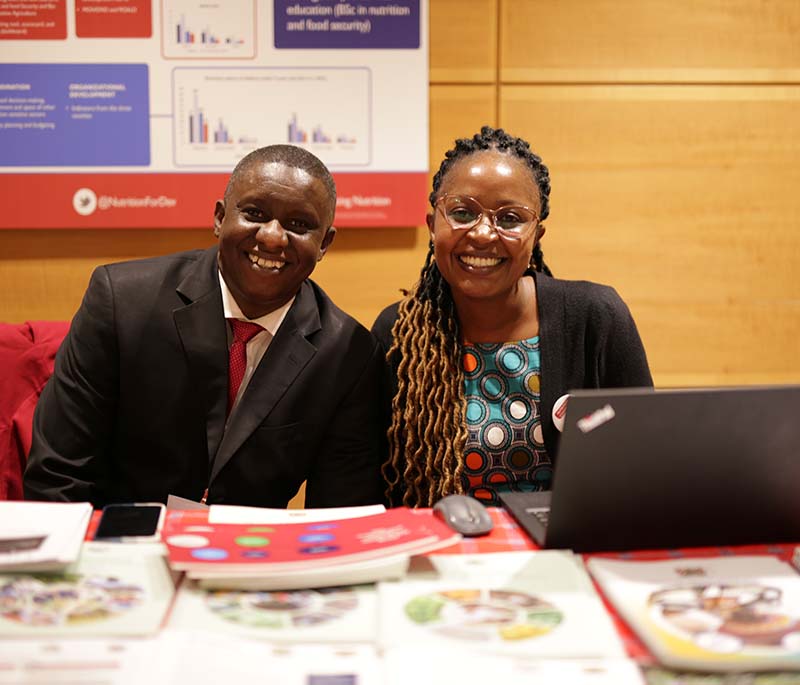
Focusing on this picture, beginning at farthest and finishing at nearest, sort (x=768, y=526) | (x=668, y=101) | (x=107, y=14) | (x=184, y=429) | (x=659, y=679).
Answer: (x=668, y=101) → (x=107, y=14) → (x=184, y=429) → (x=768, y=526) → (x=659, y=679)

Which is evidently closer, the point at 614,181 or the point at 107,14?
the point at 107,14

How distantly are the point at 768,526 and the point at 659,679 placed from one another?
452 millimetres

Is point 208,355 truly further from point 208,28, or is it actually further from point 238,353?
point 208,28

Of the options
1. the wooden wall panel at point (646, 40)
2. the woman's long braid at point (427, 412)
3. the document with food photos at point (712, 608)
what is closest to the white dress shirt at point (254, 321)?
the woman's long braid at point (427, 412)

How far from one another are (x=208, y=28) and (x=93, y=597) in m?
2.19

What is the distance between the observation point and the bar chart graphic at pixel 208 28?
268 cm

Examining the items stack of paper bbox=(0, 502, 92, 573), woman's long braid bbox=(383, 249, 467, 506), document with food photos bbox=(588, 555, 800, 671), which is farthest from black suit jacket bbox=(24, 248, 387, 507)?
document with food photos bbox=(588, 555, 800, 671)

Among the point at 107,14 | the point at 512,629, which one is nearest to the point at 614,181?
the point at 107,14

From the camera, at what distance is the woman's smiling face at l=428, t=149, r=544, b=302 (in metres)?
1.87

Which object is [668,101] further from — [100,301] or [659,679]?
[659,679]

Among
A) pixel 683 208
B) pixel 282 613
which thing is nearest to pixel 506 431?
pixel 282 613

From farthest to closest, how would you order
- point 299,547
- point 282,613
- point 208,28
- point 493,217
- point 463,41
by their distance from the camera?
point 463,41 → point 208,28 → point 493,217 → point 299,547 → point 282,613

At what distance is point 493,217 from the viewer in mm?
1876

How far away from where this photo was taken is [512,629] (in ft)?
3.00
